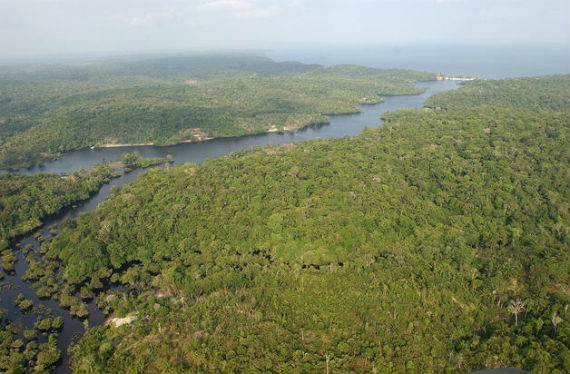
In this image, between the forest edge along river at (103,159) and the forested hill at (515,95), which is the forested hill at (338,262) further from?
the forested hill at (515,95)

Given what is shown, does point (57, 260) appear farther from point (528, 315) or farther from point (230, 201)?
point (528, 315)

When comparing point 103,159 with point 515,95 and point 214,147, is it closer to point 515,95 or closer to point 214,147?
point 214,147

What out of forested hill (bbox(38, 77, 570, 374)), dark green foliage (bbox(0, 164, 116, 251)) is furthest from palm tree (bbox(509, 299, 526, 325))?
dark green foliage (bbox(0, 164, 116, 251))

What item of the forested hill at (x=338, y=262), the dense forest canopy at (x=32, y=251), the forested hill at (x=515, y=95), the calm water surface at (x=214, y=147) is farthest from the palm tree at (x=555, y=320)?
the forested hill at (x=515, y=95)

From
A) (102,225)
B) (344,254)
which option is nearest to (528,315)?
(344,254)

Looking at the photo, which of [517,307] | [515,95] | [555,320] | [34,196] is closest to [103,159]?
[34,196]
